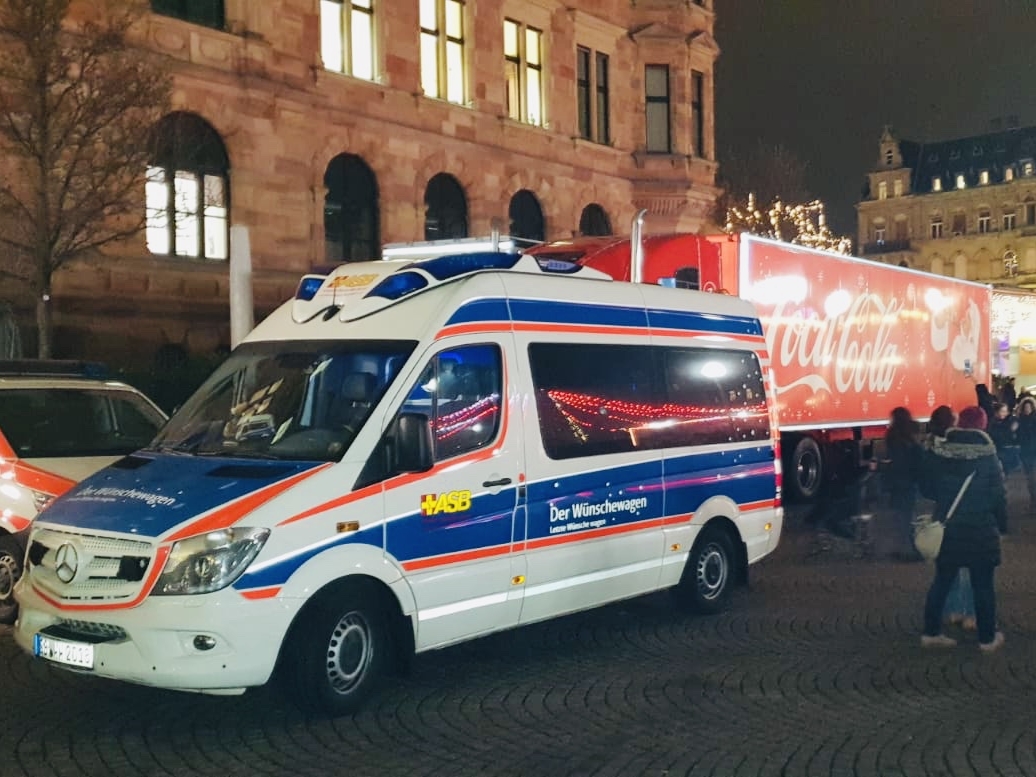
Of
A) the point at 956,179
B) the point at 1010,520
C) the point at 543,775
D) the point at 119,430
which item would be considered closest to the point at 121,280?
the point at 119,430

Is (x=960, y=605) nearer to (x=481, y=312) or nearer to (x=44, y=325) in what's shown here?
(x=481, y=312)

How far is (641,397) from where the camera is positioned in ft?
28.1

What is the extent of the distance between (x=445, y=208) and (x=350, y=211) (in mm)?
2742

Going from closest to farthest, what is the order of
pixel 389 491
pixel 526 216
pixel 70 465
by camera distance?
1. pixel 389 491
2. pixel 70 465
3. pixel 526 216

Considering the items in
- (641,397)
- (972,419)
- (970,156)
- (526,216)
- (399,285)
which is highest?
(970,156)

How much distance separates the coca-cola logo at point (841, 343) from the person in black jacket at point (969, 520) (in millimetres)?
6291

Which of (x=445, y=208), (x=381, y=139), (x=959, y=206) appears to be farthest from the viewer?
(x=959, y=206)

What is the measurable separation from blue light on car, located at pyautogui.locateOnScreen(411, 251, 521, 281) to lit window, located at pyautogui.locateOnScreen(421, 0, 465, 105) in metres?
17.5

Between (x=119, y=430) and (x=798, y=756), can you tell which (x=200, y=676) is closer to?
(x=798, y=756)

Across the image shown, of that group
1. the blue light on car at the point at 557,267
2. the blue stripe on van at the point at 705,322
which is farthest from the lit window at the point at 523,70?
the blue light on car at the point at 557,267

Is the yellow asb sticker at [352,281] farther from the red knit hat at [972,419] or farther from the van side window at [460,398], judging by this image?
the red knit hat at [972,419]

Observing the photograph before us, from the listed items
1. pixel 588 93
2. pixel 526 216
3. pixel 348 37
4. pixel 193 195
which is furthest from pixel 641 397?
pixel 588 93

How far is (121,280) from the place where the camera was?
1892 centimetres

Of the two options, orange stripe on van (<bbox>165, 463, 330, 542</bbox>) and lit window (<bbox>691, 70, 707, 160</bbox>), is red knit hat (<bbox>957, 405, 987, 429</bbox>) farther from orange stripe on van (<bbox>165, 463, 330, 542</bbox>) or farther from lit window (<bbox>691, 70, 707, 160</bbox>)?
lit window (<bbox>691, 70, 707, 160</bbox>)
